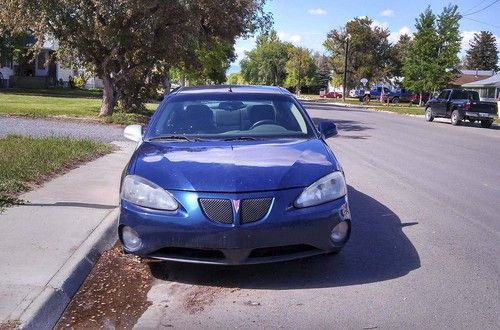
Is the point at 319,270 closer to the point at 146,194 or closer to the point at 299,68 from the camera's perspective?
the point at 146,194

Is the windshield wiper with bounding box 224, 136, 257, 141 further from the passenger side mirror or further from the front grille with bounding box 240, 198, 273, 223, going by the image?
the front grille with bounding box 240, 198, 273, 223

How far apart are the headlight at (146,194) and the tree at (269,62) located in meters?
96.1

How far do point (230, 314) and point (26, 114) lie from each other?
60.1 feet

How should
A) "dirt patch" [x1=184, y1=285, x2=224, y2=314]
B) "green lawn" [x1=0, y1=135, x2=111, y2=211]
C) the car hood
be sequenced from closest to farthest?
"dirt patch" [x1=184, y1=285, x2=224, y2=314], the car hood, "green lawn" [x1=0, y1=135, x2=111, y2=211]

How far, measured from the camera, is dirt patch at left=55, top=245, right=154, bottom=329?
410 centimetres

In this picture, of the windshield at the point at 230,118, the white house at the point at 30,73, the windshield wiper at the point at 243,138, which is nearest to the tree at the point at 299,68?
the white house at the point at 30,73

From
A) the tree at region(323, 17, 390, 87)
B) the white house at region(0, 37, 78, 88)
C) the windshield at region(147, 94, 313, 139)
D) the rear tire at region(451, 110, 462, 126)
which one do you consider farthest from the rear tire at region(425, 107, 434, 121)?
the tree at region(323, 17, 390, 87)

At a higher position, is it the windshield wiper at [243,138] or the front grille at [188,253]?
the windshield wiper at [243,138]

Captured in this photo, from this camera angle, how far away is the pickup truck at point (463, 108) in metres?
27.1

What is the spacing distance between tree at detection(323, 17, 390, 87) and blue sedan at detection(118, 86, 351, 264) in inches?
3102

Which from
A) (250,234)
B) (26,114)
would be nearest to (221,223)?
(250,234)

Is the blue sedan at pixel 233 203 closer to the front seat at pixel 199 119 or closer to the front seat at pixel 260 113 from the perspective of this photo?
the front seat at pixel 199 119

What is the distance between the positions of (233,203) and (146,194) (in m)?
0.78

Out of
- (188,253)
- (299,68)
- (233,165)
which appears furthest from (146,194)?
(299,68)
